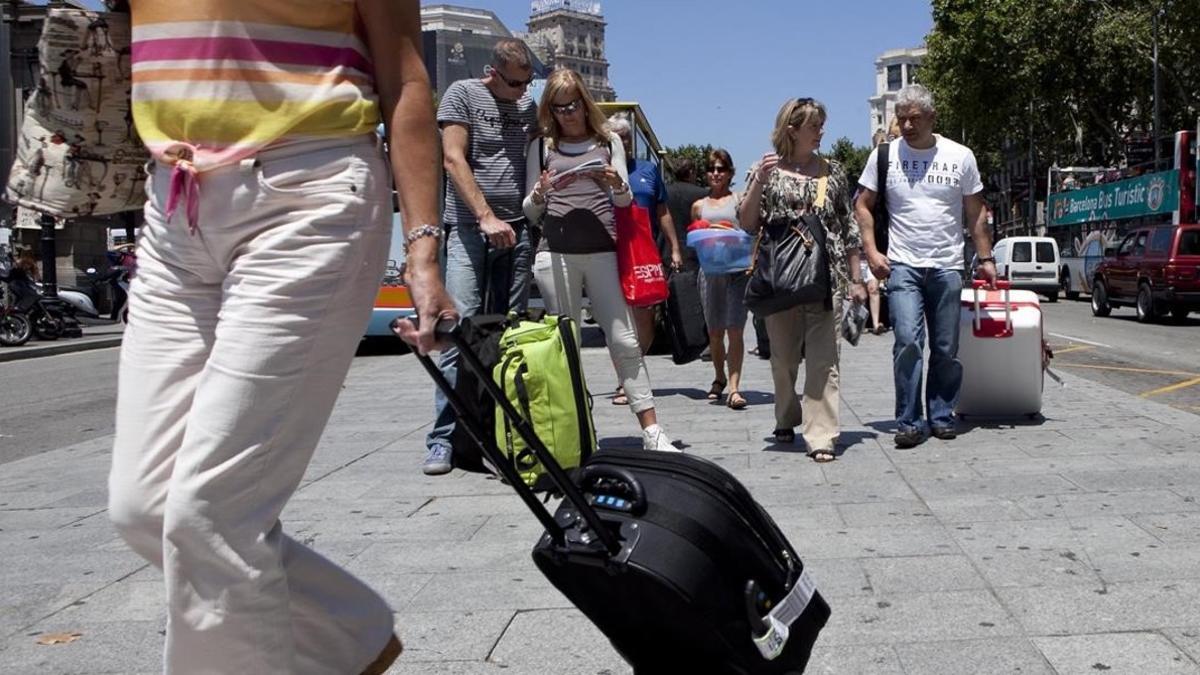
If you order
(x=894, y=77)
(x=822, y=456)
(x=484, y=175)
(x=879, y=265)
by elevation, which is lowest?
(x=822, y=456)

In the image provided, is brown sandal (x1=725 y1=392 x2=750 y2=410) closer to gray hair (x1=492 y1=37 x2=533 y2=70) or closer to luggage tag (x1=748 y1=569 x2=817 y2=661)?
gray hair (x1=492 y1=37 x2=533 y2=70)

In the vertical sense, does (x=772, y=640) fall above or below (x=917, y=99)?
below

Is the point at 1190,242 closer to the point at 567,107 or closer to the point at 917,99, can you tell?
the point at 917,99

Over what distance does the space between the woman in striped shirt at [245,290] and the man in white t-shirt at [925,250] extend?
490cm

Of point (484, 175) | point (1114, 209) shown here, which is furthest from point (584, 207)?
point (1114, 209)

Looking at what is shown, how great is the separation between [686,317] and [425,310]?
6575mm

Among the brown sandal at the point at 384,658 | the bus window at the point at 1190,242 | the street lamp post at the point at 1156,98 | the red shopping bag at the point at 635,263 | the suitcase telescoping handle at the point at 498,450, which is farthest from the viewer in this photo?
the street lamp post at the point at 1156,98

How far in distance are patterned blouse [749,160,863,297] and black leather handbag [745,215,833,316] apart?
6 centimetres

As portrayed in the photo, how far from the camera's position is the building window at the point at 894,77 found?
185 meters

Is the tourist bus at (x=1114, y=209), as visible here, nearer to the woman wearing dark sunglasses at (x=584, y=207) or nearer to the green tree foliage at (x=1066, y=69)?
the green tree foliage at (x=1066, y=69)

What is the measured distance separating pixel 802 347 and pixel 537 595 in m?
3.14

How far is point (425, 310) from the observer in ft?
7.45

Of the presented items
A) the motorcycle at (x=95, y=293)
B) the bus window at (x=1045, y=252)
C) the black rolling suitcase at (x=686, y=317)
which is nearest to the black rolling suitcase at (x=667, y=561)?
the black rolling suitcase at (x=686, y=317)

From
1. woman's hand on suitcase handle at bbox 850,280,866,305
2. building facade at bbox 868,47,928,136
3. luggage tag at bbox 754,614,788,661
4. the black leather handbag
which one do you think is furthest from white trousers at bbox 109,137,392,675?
building facade at bbox 868,47,928,136
